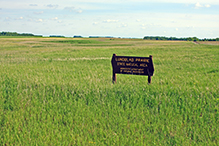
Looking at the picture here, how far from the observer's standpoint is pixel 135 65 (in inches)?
333

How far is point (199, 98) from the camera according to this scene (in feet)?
22.8

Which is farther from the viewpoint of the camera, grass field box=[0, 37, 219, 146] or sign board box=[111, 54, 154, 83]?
sign board box=[111, 54, 154, 83]

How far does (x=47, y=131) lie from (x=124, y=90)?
2.91m

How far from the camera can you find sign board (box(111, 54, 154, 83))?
8.34 m

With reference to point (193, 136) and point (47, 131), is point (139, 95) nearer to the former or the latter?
point (193, 136)

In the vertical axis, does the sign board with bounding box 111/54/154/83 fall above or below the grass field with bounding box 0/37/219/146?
above

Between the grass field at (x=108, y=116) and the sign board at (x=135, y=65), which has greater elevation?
the sign board at (x=135, y=65)

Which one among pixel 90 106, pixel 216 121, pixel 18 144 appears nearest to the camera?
pixel 18 144

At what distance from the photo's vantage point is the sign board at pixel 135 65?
27.3 ft

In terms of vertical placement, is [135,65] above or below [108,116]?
above

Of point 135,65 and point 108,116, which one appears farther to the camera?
point 135,65

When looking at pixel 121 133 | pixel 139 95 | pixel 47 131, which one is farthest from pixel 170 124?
pixel 47 131

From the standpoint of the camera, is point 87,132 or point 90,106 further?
point 90,106

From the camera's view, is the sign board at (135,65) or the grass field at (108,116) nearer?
the grass field at (108,116)
